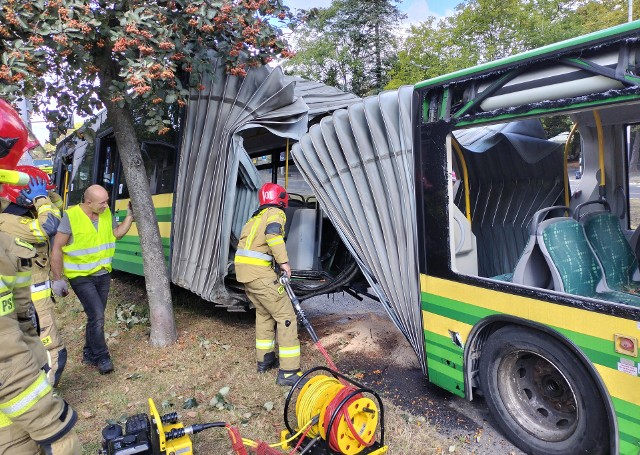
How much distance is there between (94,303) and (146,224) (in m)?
0.91

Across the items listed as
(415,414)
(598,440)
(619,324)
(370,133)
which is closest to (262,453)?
(415,414)

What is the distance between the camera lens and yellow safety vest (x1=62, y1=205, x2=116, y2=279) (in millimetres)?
4121

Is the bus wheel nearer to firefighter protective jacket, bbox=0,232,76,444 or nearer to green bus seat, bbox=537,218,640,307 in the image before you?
green bus seat, bbox=537,218,640,307

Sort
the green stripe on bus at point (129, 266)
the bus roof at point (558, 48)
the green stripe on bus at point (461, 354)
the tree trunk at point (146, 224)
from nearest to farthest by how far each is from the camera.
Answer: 1. the bus roof at point (558, 48)
2. the green stripe on bus at point (461, 354)
3. the tree trunk at point (146, 224)
4. the green stripe on bus at point (129, 266)

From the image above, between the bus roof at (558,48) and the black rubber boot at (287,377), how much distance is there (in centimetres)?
260

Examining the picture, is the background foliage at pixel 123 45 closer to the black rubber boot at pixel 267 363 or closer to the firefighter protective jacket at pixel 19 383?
the firefighter protective jacket at pixel 19 383

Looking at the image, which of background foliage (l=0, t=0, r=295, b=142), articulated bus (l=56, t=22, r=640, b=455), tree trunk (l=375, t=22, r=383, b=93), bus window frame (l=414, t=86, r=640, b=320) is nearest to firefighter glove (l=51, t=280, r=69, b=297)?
articulated bus (l=56, t=22, r=640, b=455)

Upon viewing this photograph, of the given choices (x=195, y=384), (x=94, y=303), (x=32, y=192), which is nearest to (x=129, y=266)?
(x=94, y=303)

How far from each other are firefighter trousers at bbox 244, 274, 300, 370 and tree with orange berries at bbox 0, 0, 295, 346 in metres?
1.29

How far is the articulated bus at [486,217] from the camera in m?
2.49

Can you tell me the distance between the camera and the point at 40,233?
3.71 m

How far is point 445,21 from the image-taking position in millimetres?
22906

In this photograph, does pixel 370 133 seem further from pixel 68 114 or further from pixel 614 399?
pixel 68 114

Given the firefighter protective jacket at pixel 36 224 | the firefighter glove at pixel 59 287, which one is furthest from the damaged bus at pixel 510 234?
the firefighter glove at pixel 59 287
